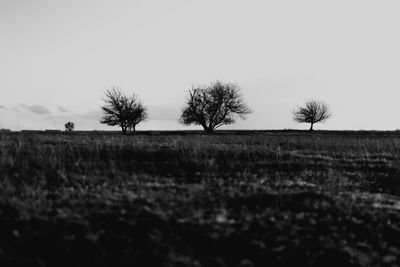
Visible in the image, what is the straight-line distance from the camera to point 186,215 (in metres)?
6.85

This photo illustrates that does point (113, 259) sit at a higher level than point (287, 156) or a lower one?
lower

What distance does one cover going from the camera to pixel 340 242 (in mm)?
6926

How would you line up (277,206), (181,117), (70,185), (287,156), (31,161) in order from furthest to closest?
1. (181,117)
2. (287,156)
3. (31,161)
4. (70,185)
5. (277,206)

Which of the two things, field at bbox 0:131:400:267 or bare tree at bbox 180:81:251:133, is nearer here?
field at bbox 0:131:400:267

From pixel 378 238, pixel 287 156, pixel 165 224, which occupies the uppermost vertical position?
pixel 287 156

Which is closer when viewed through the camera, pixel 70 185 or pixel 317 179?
pixel 70 185

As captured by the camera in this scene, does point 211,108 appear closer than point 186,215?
No

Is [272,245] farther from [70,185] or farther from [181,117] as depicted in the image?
[181,117]

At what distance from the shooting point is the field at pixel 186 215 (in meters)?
5.86

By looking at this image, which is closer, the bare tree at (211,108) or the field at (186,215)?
the field at (186,215)

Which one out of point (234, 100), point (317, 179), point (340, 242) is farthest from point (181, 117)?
point (340, 242)

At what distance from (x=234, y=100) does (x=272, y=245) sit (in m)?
52.5

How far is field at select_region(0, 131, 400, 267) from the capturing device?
586 centimetres

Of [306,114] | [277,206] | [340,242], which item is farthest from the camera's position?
[306,114]
